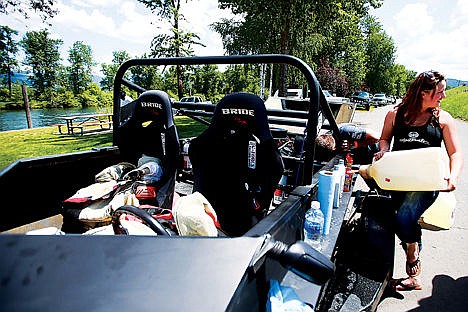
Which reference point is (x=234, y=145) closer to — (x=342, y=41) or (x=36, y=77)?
(x=342, y=41)

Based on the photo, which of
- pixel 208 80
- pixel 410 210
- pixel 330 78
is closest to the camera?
pixel 410 210

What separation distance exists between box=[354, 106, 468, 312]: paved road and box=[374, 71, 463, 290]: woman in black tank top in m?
A: 0.14

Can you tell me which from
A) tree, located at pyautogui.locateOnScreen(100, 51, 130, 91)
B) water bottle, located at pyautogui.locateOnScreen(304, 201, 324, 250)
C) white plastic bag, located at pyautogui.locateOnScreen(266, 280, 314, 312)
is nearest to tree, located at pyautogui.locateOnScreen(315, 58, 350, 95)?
water bottle, located at pyautogui.locateOnScreen(304, 201, 324, 250)

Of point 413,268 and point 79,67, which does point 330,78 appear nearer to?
point 413,268

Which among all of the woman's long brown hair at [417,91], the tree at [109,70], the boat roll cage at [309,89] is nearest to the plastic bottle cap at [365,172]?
the boat roll cage at [309,89]

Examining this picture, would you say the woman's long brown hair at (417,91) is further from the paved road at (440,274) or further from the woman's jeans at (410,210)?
the paved road at (440,274)

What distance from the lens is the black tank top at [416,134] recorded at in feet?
8.18

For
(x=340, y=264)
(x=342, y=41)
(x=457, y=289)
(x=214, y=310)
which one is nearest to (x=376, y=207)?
(x=340, y=264)

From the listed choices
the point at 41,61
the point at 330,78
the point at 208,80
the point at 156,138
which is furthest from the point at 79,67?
the point at 156,138

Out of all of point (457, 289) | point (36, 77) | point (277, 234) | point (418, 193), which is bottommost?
point (457, 289)

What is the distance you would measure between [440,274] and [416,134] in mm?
1465

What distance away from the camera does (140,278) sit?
84 cm

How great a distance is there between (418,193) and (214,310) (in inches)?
86.2

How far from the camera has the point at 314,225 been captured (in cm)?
172
